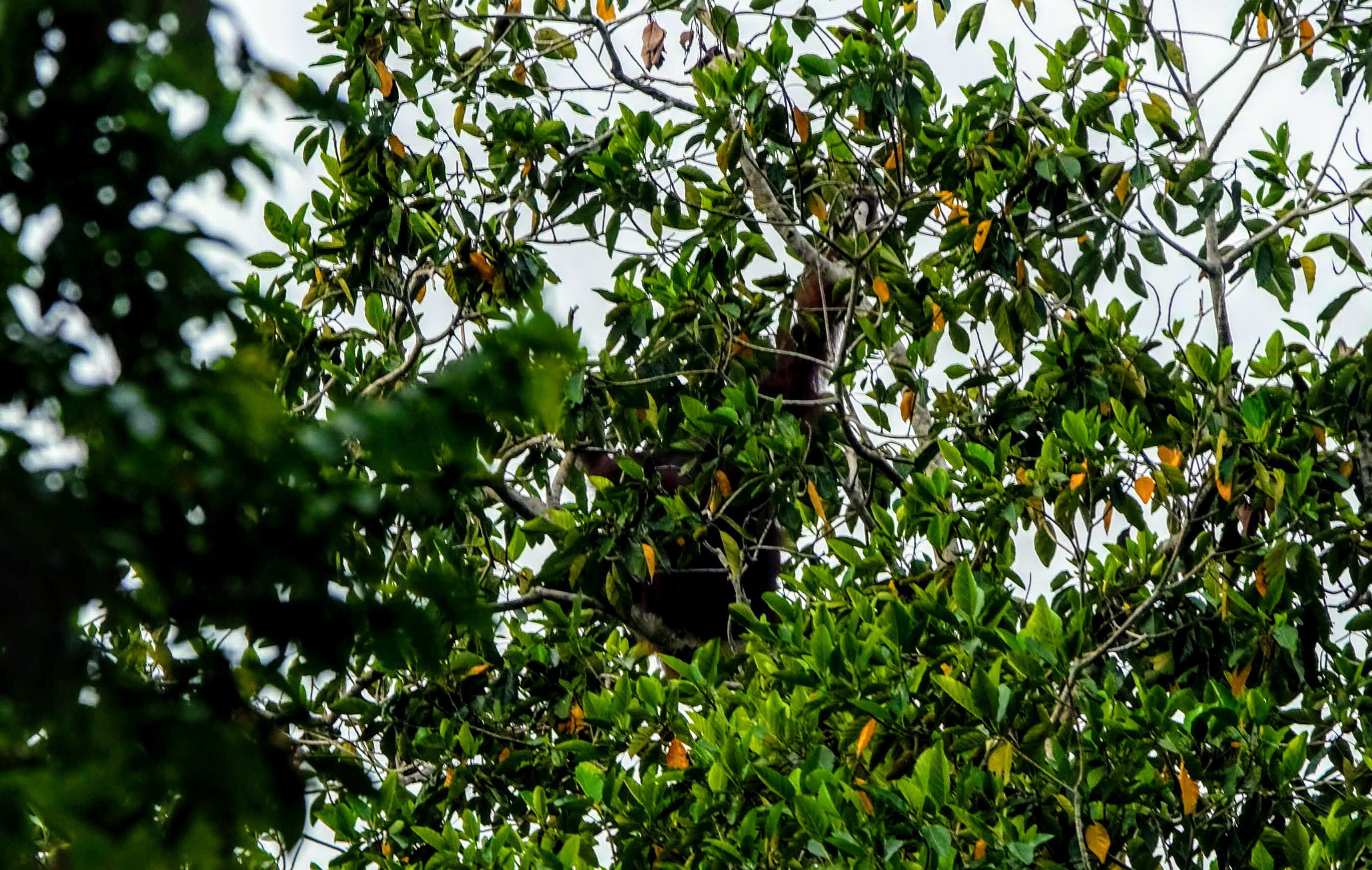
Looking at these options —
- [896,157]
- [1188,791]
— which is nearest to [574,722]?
[1188,791]

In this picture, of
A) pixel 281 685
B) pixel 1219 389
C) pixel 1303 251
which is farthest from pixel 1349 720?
pixel 281 685

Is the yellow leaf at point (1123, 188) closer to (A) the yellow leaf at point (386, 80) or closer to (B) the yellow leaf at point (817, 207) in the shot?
(B) the yellow leaf at point (817, 207)

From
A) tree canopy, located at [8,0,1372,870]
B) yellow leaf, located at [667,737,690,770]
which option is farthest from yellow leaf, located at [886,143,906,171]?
yellow leaf, located at [667,737,690,770]

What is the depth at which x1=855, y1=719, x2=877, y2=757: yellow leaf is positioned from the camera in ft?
8.86

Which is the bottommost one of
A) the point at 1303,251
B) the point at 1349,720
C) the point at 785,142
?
→ the point at 1349,720

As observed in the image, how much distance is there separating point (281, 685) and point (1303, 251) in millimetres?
3228

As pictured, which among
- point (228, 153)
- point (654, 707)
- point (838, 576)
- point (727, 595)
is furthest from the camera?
point (727, 595)

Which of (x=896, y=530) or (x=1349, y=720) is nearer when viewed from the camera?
(x=1349, y=720)

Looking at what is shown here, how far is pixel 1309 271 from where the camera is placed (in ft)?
12.3

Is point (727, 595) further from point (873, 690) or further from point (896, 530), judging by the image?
point (873, 690)

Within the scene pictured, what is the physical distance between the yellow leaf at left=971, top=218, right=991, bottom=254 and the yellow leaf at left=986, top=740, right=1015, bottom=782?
130 centimetres

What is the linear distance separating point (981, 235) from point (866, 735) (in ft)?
4.32

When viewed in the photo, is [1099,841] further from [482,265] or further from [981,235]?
[482,265]

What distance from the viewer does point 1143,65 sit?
12.4 feet
